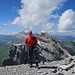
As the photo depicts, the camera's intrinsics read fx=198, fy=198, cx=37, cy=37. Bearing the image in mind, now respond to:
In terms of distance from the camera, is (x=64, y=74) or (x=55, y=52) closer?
(x=64, y=74)

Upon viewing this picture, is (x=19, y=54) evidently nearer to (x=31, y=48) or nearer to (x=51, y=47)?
(x=51, y=47)

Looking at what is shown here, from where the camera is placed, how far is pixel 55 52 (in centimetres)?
14425

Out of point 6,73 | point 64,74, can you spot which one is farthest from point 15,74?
point 64,74

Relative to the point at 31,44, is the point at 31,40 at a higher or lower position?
higher

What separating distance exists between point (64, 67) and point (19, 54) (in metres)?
125

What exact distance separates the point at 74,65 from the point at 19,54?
125 metres

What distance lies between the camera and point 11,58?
463 feet

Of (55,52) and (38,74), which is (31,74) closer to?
(38,74)

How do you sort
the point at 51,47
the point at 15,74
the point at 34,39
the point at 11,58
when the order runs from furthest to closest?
the point at 51,47, the point at 11,58, the point at 34,39, the point at 15,74

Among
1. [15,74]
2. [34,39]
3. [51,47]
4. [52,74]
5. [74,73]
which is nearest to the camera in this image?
[74,73]

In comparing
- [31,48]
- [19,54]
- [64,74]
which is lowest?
[64,74]

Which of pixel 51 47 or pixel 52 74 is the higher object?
pixel 51 47

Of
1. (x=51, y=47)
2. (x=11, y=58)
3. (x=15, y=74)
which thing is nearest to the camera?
(x=15, y=74)

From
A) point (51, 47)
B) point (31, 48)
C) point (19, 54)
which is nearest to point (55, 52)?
point (51, 47)
